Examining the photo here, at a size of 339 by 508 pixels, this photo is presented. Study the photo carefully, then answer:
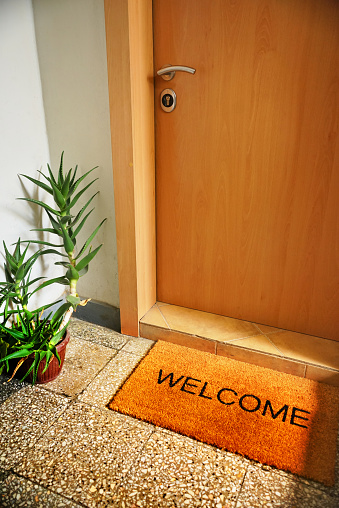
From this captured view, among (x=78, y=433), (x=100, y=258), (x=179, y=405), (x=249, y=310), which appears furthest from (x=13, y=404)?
(x=249, y=310)

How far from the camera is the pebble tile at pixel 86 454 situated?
127cm

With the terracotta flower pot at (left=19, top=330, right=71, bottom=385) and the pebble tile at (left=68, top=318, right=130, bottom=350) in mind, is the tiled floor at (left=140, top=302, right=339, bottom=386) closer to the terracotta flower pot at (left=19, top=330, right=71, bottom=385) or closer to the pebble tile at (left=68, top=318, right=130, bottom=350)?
the pebble tile at (left=68, top=318, right=130, bottom=350)

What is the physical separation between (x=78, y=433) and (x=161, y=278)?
0.96 meters

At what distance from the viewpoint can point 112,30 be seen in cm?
161

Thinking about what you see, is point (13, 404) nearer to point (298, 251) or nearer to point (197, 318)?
point (197, 318)

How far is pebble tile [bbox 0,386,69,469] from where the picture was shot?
1.40 m

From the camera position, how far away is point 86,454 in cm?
138

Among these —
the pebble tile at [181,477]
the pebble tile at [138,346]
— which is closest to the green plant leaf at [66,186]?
the pebble tile at [138,346]

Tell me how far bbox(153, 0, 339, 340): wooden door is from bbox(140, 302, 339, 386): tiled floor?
0.24 ft

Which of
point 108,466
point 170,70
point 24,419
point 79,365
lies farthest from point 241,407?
point 170,70

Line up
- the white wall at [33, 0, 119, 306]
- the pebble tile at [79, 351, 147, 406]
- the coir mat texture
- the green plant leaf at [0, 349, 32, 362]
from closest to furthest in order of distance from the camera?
the coir mat texture → the green plant leaf at [0, 349, 32, 362] → the pebble tile at [79, 351, 147, 406] → the white wall at [33, 0, 119, 306]

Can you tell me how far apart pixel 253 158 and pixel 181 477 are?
1.37 m

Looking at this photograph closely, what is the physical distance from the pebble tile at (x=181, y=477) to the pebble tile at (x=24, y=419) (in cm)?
42

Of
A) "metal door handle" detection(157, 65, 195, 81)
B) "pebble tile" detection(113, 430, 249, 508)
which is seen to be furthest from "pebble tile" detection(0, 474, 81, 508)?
"metal door handle" detection(157, 65, 195, 81)
